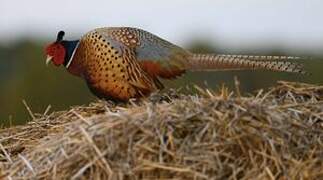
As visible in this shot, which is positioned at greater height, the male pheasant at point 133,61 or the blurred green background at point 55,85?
the male pheasant at point 133,61

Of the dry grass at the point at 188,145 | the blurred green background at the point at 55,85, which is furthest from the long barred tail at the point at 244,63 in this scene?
the blurred green background at the point at 55,85

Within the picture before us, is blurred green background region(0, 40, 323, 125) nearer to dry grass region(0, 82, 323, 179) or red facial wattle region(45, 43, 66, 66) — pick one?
red facial wattle region(45, 43, 66, 66)

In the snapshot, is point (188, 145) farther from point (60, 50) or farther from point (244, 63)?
point (60, 50)

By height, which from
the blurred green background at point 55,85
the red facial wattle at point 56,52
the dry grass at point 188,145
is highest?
the red facial wattle at point 56,52

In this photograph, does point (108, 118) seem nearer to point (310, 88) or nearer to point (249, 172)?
point (249, 172)

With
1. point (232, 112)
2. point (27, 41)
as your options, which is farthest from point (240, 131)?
point (27, 41)

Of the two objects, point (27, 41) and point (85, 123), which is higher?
point (85, 123)

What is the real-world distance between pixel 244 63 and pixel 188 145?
1.86 metres

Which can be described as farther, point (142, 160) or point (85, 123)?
point (85, 123)

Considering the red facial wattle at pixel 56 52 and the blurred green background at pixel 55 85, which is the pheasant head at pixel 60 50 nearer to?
the red facial wattle at pixel 56 52

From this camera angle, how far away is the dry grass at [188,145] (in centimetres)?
630

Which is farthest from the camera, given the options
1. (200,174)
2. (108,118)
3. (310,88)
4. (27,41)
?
(27,41)

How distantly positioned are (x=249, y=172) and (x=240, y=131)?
0.22m

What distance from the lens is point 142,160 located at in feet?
20.7
